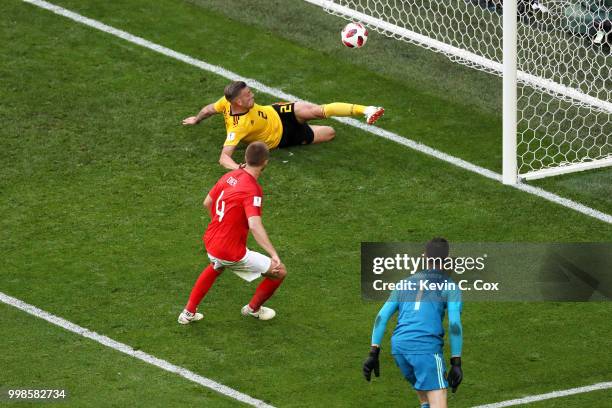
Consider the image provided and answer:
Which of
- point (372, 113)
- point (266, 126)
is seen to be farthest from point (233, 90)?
point (372, 113)

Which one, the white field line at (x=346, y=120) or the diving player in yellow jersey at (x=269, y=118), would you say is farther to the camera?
the diving player in yellow jersey at (x=269, y=118)

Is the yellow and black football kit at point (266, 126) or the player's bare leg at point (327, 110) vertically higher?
the player's bare leg at point (327, 110)

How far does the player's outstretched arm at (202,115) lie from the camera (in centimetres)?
1492

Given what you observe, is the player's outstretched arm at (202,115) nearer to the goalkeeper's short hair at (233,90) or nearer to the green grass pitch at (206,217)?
the green grass pitch at (206,217)

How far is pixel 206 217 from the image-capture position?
13.8m

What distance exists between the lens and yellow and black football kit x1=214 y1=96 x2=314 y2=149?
14516 mm

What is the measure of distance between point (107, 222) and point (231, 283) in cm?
163

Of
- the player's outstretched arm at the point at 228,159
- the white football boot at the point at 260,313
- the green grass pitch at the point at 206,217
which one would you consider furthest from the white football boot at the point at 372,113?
the white football boot at the point at 260,313

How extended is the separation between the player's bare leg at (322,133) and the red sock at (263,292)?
3.38m

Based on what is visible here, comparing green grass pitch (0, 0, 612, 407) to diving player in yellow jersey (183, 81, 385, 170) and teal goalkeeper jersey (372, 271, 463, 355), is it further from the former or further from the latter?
teal goalkeeper jersey (372, 271, 463, 355)

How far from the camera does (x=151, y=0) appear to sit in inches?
706

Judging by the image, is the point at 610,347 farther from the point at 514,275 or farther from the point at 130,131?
the point at 130,131

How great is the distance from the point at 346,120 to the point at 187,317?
14.8ft

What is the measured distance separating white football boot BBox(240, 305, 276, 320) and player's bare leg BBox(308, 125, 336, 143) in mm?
3390
